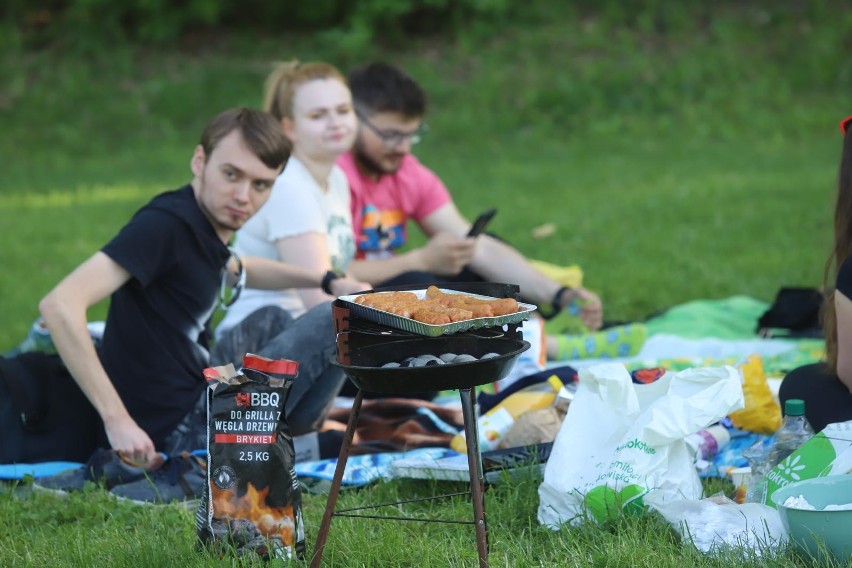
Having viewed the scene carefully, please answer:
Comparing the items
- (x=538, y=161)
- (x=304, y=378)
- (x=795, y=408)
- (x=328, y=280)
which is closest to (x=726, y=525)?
(x=795, y=408)

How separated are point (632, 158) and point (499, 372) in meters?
8.95

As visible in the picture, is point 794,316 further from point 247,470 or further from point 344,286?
point 247,470

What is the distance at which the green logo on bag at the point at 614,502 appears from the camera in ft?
9.92

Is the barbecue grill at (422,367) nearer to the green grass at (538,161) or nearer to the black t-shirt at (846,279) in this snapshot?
the green grass at (538,161)

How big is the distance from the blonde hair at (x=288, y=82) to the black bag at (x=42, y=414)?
152 centimetres

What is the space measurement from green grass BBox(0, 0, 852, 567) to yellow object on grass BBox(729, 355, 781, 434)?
1.91 ft

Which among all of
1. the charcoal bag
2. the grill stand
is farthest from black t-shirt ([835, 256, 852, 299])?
the charcoal bag

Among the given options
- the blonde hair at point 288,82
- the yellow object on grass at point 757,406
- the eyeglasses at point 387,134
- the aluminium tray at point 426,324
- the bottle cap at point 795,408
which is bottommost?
the yellow object on grass at point 757,406

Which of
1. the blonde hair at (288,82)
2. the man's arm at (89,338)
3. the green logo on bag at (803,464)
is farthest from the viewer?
the blonde hair at (288,82)

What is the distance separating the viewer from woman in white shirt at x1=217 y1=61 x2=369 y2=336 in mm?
4457

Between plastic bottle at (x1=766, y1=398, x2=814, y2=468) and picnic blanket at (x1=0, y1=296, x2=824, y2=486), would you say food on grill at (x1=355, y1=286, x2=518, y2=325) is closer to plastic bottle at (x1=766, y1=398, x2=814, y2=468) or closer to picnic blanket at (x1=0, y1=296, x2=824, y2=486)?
picnic blanket at (x1=0, y1=296, x2=824, y2=486)

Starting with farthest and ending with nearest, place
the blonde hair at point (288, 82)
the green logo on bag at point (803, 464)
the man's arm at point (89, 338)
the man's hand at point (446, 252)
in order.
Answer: the man's hand at point (446, 252) < the blonde hair at point (288, 82) < the man's arm at point (89, 338) < the green logo on bag at point (803, 464)

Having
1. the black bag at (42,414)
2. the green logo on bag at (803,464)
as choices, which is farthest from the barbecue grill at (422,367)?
the black bag at (42,414)

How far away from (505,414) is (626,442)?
90 centimetres
